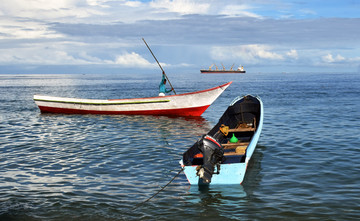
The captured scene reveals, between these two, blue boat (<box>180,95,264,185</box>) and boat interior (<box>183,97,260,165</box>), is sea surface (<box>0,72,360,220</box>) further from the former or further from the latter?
boat interior (<box>183,97,260,165</box>)

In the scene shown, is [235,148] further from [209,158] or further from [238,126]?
[238,126]

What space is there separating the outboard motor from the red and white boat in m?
15.2

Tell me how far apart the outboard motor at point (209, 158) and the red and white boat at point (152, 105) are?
15.2 meters

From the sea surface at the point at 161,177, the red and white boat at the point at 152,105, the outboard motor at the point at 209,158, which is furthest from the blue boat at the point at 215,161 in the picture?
the red and white boat at the point at 152,105

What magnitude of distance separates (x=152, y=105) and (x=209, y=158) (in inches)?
679

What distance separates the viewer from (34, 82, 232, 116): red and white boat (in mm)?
25688

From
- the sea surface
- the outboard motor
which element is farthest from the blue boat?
the sea surface

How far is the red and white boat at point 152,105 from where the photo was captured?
1011 inches

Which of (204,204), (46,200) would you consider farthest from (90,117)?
(204,204)

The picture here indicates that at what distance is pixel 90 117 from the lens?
27109 mm

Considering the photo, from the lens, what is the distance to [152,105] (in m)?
26.5

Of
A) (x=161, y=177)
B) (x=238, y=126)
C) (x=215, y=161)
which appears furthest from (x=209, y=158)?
(x=238, y=126)

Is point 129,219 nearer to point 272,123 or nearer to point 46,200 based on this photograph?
point 46,200

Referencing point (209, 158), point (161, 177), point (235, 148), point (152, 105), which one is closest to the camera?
point (209, 158)
